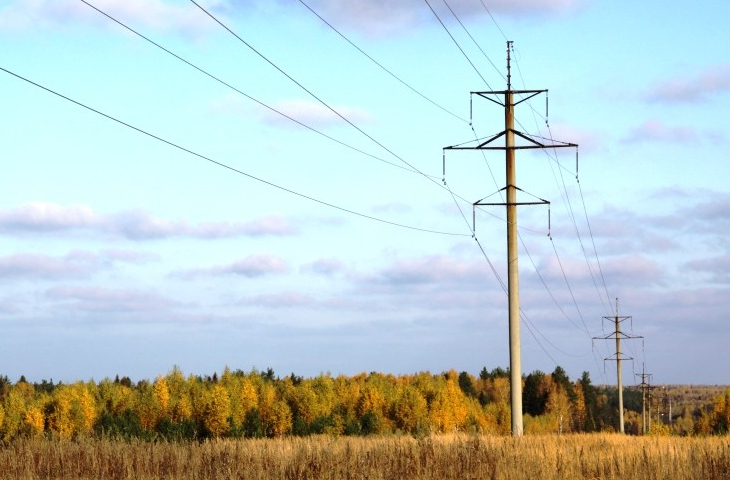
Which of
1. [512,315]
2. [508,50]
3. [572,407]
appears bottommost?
[572,407]

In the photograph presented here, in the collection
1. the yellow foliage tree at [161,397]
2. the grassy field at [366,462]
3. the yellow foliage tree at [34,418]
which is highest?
the grassy field at [366,462]

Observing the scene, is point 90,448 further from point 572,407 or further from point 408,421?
point 572,407

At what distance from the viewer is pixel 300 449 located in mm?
22078

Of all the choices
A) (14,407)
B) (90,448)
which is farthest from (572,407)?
(90,448)

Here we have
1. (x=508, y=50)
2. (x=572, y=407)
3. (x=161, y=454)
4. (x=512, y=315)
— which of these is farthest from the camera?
(x=572, y=407)

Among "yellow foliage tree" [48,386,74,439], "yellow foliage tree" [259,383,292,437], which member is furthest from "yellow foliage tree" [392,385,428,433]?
"yellow foliage tree" [48,386,74,439]

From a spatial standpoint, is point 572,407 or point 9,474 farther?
point 572,407

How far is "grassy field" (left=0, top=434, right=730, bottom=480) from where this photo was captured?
62.3 feet

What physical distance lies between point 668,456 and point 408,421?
8360 cm

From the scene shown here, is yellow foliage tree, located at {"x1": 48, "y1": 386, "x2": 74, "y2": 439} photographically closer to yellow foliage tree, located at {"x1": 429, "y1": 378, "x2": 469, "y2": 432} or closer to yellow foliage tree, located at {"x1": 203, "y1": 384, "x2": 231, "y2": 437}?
yellow foliage tree, located at {"x1": 203, "y1": 384, "x2": 231, "y2": 437}

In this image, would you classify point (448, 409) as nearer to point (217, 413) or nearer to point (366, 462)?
point (217, 413)

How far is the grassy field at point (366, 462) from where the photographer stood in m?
19.0

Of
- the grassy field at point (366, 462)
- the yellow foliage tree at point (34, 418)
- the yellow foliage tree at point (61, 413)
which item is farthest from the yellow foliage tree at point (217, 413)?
the grassy field at point (366, 462)

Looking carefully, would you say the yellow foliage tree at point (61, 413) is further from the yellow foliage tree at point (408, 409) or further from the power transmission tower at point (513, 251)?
the power transmission tower at point (513, 251)
